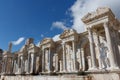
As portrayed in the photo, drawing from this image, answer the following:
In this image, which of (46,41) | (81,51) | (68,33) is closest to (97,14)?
(68,33)

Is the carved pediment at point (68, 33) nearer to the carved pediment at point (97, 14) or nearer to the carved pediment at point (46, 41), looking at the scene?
the carved pediment at point (46, 41)

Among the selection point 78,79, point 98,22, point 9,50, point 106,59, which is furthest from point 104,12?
point 9,50

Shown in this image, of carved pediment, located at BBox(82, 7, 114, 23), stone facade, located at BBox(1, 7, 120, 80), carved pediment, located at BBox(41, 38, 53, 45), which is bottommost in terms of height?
stone facade, located at BBox(1, 7, 120, 80)

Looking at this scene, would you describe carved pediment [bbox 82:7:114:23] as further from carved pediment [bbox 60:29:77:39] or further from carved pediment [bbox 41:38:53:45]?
carved pediment [bbox 41:38:53:45]

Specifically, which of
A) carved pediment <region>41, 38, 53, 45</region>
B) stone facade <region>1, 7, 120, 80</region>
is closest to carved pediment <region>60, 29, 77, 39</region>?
stone facade <region>1, 7, 120, 80</region>

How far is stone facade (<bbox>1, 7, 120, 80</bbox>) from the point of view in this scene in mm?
16016

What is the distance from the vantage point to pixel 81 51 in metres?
23.4

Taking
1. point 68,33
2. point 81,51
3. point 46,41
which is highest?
point 68,33

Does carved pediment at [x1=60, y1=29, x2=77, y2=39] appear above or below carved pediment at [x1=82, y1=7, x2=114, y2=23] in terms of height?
below

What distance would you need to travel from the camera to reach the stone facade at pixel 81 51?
52.5 ft

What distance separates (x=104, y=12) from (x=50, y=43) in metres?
14.1

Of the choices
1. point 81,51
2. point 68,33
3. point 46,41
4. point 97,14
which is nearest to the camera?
point 97,14

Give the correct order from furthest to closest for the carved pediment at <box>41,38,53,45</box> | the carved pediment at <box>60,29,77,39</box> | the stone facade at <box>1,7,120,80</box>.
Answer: the carved pediment at <box>41,38,53,45</box> < the carved pediment at <box>60,29,77,39</box> < the stone facade at <box>1,7,120,80</box>

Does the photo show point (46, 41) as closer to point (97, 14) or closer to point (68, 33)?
point (68, 33)
